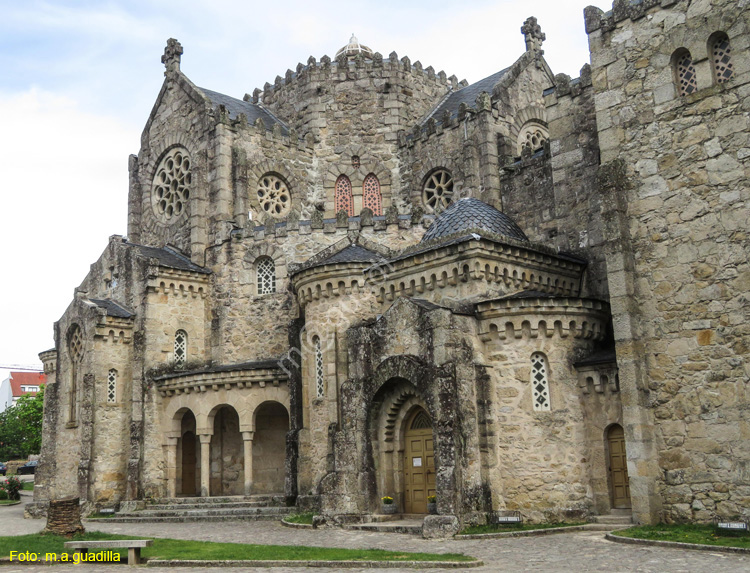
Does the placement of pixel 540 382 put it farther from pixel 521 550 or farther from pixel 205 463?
pixel 205 463

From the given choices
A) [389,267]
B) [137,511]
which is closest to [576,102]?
[389,267]

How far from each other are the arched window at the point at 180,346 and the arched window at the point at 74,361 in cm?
414

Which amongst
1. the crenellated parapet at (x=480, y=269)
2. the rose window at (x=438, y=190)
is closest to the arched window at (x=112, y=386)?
the crenellated parapet at (x=480, y=269)

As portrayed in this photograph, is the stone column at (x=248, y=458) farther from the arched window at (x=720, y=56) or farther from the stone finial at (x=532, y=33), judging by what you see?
the stone finial at (x=532, y=33)

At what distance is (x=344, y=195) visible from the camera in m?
38.8

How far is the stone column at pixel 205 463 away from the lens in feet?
102

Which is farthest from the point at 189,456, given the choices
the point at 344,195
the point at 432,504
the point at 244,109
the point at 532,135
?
the point at 532,135

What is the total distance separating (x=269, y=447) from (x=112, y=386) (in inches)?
278

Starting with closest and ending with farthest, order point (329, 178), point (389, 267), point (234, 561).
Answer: point (234, 561) < point (389, 267) < point (329, 178)

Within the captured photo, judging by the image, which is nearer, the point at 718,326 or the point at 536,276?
the point at 718,326

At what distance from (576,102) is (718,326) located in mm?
10405

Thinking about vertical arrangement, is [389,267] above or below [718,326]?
above

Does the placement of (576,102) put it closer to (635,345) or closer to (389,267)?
(389,267)

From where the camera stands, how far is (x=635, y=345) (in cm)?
1955
